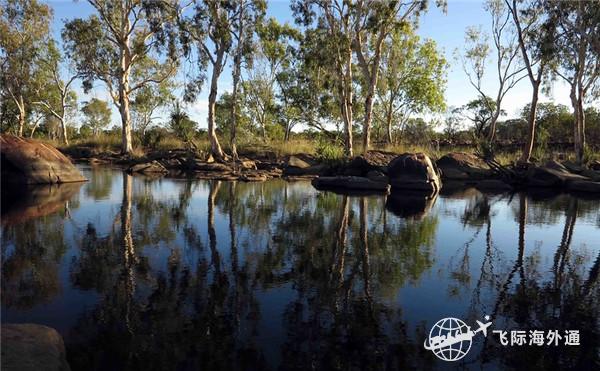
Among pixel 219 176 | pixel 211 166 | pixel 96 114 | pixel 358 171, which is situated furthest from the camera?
pixel 96 114

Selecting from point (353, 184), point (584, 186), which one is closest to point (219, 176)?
point (353, 184)

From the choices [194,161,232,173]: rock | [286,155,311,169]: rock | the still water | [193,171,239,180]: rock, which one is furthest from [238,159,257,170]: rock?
the still water

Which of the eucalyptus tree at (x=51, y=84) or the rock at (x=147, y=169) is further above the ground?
the eucalyptus tree at (x=51, y=84)

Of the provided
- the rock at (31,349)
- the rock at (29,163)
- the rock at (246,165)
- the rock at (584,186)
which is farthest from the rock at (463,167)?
the rock at (31,349)

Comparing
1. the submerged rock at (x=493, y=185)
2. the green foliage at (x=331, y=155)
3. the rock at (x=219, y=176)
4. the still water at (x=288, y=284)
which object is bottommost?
the still water at (x=288, y=284)

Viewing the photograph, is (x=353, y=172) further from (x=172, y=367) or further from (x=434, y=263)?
(x=172, y=367)

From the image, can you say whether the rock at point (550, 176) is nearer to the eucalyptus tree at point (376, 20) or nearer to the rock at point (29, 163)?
the eucalyptus tree at point (376, 20)

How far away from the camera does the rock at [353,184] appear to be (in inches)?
669

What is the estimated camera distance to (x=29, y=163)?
1462 centimetres

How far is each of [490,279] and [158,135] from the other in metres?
31.4

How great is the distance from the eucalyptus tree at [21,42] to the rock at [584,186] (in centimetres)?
4055

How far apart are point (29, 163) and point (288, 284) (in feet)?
42.1

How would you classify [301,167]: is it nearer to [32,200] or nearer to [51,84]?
[32,200]

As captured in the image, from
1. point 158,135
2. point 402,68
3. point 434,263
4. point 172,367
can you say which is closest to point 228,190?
point 434,263
